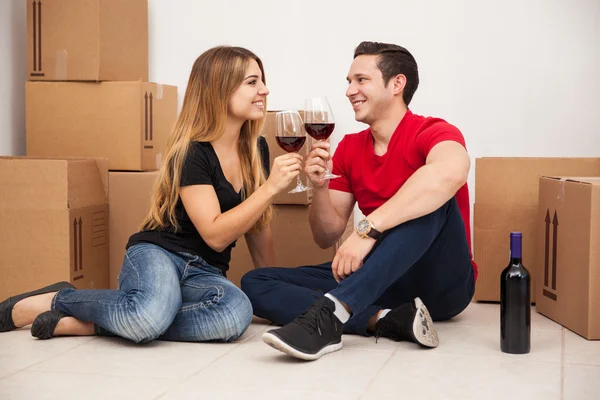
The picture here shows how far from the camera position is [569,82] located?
10.4 ft

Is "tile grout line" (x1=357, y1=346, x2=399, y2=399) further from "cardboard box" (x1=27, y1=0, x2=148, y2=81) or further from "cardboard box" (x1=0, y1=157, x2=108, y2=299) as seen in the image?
"cardboard box" (x1=27, y1=0, x2=148, y2=81)

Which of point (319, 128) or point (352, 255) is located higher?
point (319, 128)

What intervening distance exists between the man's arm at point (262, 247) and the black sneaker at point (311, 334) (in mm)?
584

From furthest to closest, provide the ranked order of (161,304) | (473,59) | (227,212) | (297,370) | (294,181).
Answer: (473,59) → (294,181) → (227,212) → (161,304) → (297,370)

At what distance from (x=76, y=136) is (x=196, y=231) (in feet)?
3.14

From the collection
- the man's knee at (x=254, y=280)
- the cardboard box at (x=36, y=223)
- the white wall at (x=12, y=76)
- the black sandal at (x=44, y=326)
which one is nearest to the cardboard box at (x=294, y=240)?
the man's knee at (x=254, y=280)

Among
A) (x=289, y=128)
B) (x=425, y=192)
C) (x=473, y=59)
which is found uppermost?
(x=473, y=59)

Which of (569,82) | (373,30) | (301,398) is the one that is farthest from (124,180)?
(569,82)

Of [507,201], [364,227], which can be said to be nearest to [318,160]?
[364,227]

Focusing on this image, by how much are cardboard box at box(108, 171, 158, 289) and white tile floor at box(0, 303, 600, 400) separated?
2.35ft

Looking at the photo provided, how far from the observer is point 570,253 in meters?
2.42

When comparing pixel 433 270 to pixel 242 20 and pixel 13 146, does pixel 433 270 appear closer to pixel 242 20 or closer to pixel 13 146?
pixel 242 20

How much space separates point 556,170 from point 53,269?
179 centimetres

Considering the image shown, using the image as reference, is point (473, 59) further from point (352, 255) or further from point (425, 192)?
point (352, 255)
